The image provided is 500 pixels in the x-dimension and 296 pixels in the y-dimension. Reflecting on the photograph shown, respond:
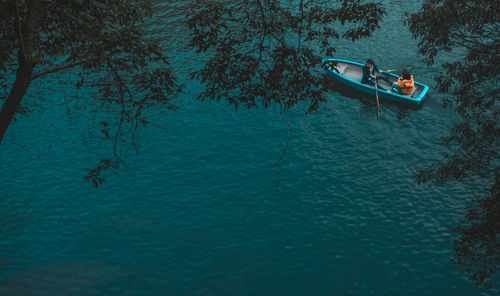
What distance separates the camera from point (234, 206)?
77.4 ft

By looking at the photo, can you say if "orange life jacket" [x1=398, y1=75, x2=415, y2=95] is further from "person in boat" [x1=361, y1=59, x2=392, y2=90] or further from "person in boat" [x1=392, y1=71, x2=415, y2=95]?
"person in boat" [x1=361, y1=59, x2=392, y2=90]

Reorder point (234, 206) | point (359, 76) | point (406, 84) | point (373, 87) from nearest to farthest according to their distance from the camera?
point (234, 206), point (406, 84), point (373, 87), point (359, 76)

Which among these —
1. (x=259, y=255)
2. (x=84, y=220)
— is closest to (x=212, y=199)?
(x=259, y=255)

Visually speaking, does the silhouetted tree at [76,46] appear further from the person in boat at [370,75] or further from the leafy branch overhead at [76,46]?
the person in boat at [370,75]

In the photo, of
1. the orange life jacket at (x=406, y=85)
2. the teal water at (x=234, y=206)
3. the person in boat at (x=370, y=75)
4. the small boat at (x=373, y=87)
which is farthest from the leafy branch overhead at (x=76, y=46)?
the orange life jacket at (x=406, y=85)

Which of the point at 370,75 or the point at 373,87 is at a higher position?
the point at 370,75

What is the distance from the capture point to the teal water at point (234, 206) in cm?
1975

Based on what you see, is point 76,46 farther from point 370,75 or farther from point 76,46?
point 370,75

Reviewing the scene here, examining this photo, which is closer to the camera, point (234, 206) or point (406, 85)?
point (234, 206)

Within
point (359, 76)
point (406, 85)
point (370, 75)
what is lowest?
point (406, 85)

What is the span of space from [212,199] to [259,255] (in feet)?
14.9

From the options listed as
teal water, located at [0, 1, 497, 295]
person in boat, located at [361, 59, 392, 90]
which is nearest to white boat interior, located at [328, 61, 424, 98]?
person in boat, located at [361, 59, 392, 90]

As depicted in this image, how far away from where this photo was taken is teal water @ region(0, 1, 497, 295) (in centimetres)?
1975

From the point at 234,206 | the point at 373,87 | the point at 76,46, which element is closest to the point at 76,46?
the point at 76,46
